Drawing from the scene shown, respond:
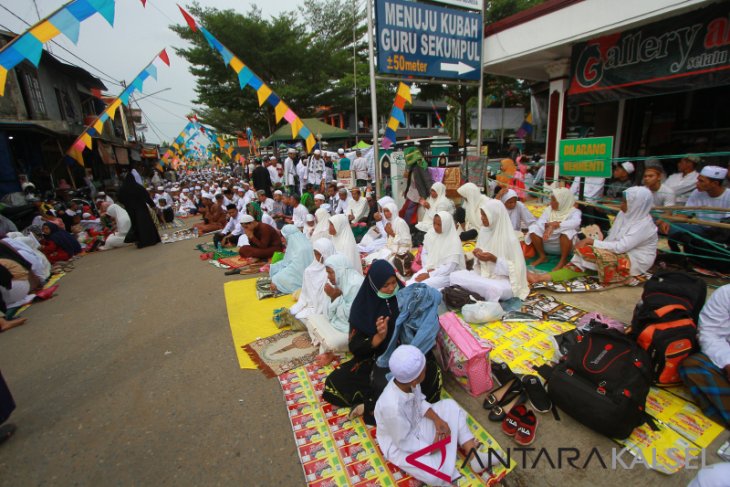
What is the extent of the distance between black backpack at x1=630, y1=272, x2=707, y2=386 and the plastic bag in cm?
109

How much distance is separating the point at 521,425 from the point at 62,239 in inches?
356

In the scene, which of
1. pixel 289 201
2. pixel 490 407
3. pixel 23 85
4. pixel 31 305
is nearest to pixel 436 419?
pixel 490 407

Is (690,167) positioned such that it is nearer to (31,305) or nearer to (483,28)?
(483,28)

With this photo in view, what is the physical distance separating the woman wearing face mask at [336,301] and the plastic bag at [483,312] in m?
1.11

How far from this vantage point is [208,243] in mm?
8117

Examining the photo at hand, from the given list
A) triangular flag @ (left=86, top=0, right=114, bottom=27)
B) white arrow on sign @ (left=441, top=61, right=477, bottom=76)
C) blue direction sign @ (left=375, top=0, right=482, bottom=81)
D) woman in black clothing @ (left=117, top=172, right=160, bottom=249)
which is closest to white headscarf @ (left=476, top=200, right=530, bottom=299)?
blue direction sign @ (left=375, top=0, right=482, bottom=81)

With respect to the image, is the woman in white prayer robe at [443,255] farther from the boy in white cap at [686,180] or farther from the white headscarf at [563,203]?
the boy in white cap at [686,180]

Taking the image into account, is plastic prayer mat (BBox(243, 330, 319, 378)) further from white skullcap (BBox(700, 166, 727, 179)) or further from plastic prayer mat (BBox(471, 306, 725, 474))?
white skullcap (BBox(700, 166, 727, 179))

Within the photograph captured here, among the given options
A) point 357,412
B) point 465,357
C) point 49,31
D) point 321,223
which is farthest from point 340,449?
point 49,31

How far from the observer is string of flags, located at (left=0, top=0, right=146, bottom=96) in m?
4.40

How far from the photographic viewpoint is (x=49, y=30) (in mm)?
4551

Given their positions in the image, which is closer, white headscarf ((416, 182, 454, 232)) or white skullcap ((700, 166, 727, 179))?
white skullcap ((700, 166, 727, 179))

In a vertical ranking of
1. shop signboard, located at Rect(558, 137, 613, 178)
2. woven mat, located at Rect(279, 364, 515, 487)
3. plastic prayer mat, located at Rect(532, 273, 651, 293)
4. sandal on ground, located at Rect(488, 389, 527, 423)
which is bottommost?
woven mat, located at Rect(279, 364, 515, 487)

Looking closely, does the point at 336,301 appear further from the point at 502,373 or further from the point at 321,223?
the point at 321,223
